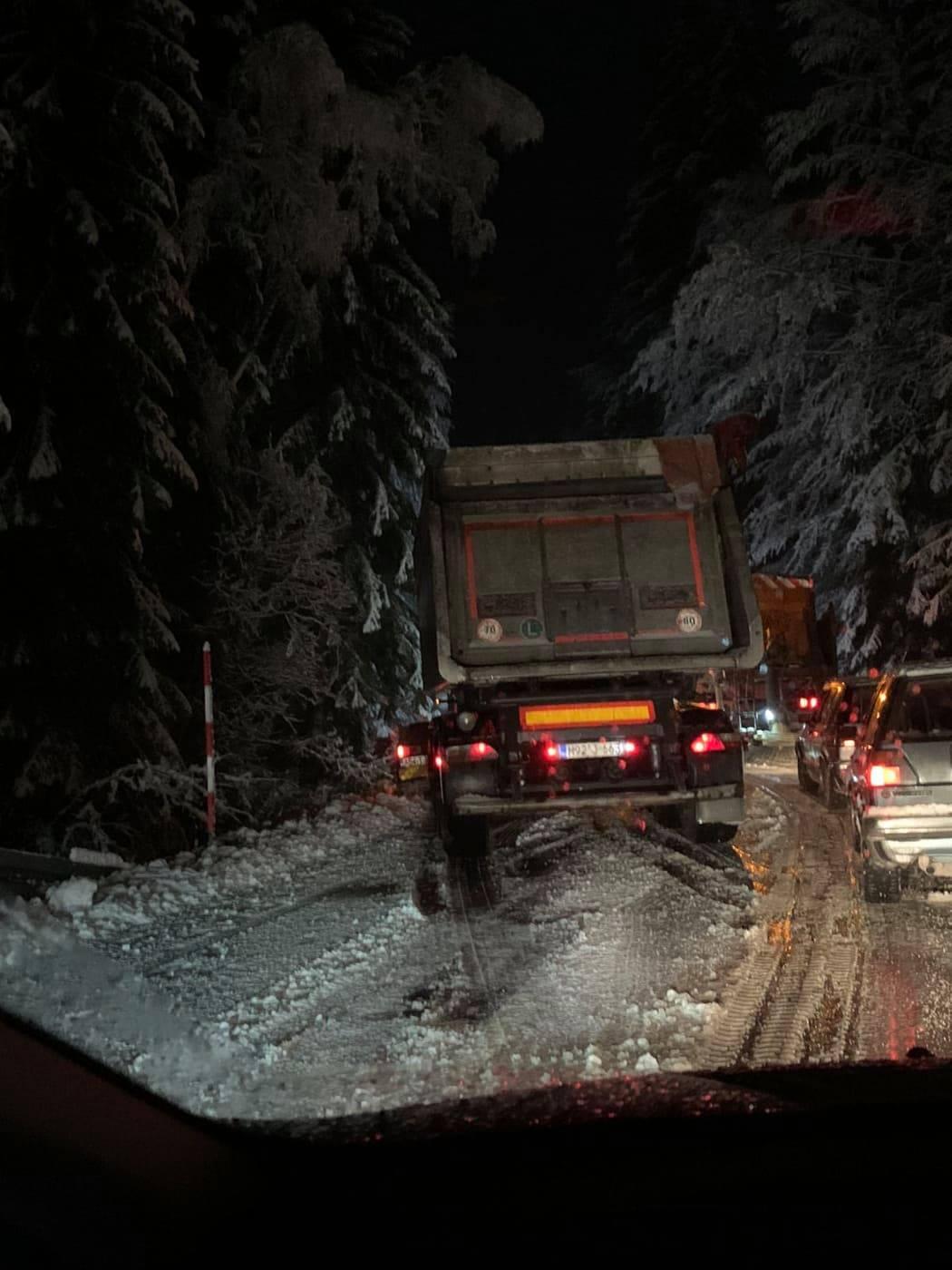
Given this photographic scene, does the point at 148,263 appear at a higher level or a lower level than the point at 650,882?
higher

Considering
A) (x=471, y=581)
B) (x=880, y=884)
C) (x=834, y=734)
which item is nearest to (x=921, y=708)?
(x=880, y=884)

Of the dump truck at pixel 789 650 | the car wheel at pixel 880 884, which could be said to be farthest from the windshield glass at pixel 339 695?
the dump truck at pixel 789 650

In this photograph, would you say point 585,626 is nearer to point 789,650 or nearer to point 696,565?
point 696,565

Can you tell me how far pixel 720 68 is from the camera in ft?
123

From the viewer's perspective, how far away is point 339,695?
59.3 ft

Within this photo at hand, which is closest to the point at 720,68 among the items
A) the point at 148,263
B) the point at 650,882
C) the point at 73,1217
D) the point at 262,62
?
the point at 262,62

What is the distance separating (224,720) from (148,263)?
528cm

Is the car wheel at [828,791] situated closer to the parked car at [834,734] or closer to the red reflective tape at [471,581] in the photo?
the parked car at [834,734]

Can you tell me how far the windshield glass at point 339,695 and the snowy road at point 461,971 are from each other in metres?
0.04

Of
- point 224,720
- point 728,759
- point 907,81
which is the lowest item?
point 728,759

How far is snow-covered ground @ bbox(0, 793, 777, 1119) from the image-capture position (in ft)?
17.4

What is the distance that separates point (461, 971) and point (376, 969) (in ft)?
1.62

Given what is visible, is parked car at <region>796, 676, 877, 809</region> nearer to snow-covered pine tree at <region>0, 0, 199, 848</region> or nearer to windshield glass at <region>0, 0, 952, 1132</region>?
windshield glass at <region>0, 0, 952, 1132</region>

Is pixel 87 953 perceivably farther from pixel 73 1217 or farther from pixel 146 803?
pixel 146 803
